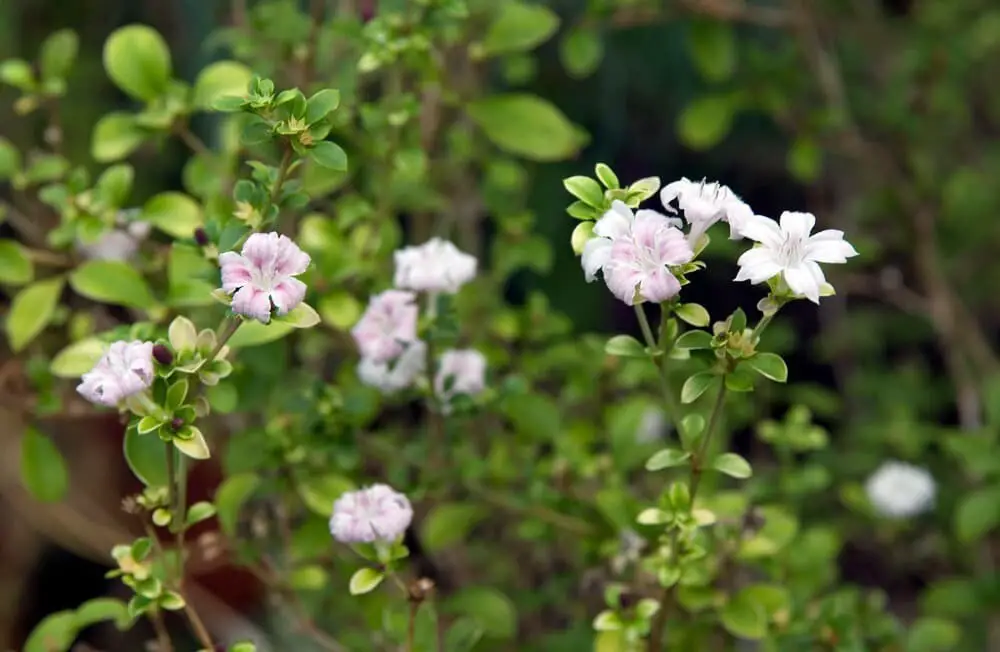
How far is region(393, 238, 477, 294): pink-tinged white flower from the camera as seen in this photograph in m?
0.81

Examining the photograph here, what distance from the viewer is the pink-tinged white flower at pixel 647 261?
583mm

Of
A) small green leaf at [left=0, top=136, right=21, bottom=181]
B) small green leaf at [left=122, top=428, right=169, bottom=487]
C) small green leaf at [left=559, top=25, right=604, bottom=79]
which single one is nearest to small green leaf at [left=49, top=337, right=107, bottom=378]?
small green leaf at [left=122, top=428, right=169, bottom=487]

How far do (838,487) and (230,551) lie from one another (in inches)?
35.4

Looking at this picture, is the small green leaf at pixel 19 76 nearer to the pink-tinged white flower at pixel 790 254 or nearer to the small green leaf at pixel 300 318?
the small green leaf at pixel 300 318

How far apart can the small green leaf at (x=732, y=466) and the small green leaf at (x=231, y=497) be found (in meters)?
0.39

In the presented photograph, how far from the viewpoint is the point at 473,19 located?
3.63 feet

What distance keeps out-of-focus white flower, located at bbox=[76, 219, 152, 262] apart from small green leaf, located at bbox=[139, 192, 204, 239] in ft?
0.06

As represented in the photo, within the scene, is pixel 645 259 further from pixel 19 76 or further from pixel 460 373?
pixel 19 76

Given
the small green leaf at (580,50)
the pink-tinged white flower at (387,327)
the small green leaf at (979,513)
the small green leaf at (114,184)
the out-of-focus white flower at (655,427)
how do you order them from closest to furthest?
the pink-tinged white flower at (387,327) → the small green leaf at (114,184) → the small green leaf at (979,513) → the small green leaf at (580,50) → the out-of-focus white flower at (655,427)

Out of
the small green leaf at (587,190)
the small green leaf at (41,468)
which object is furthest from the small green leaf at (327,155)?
the small green leaf at (41,468)

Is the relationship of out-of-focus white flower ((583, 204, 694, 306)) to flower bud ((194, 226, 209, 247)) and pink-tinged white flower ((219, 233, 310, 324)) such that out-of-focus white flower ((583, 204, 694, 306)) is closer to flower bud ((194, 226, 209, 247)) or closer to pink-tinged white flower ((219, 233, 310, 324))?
pink-tinged white flower ((219, 233, 310, 324))

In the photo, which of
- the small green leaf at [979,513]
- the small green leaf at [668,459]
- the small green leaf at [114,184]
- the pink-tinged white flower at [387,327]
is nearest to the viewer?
the small green leaf at [668,459]

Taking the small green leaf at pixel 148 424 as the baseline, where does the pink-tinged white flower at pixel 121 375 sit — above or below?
above

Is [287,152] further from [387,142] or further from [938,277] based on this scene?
[938,277]
